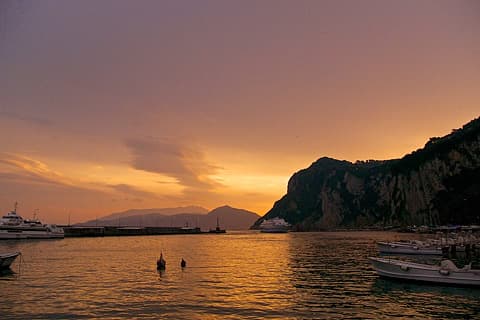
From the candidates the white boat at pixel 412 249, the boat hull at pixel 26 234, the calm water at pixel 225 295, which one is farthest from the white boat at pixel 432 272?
the boat hull at pixel 26 234

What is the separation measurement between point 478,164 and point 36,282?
580 ft

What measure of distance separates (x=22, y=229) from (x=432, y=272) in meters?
134

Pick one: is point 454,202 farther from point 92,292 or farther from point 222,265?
point 92,292

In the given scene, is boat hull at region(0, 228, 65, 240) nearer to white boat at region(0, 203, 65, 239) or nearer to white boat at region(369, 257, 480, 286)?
white boat at region(0, 203, 65, 239)

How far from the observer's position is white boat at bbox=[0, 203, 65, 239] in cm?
12744

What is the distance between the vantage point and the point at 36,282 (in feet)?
122

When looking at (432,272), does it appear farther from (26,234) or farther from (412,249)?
(26,234)

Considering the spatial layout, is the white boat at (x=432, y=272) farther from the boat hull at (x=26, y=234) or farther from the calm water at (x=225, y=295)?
the boat hull at (x=26, y=234)

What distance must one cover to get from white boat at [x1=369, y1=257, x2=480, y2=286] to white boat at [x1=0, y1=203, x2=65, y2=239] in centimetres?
12530

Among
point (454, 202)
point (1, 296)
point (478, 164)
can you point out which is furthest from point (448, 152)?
point (1, 296)

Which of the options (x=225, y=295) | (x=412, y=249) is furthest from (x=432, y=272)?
(x=412, y=249)

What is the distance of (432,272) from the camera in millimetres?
34094

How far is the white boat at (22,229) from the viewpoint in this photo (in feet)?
418

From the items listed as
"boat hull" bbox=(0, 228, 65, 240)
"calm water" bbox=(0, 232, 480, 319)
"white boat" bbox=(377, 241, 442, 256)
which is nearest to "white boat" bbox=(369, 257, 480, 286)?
"calm water" bbox=(0, 232, 480, 319)
